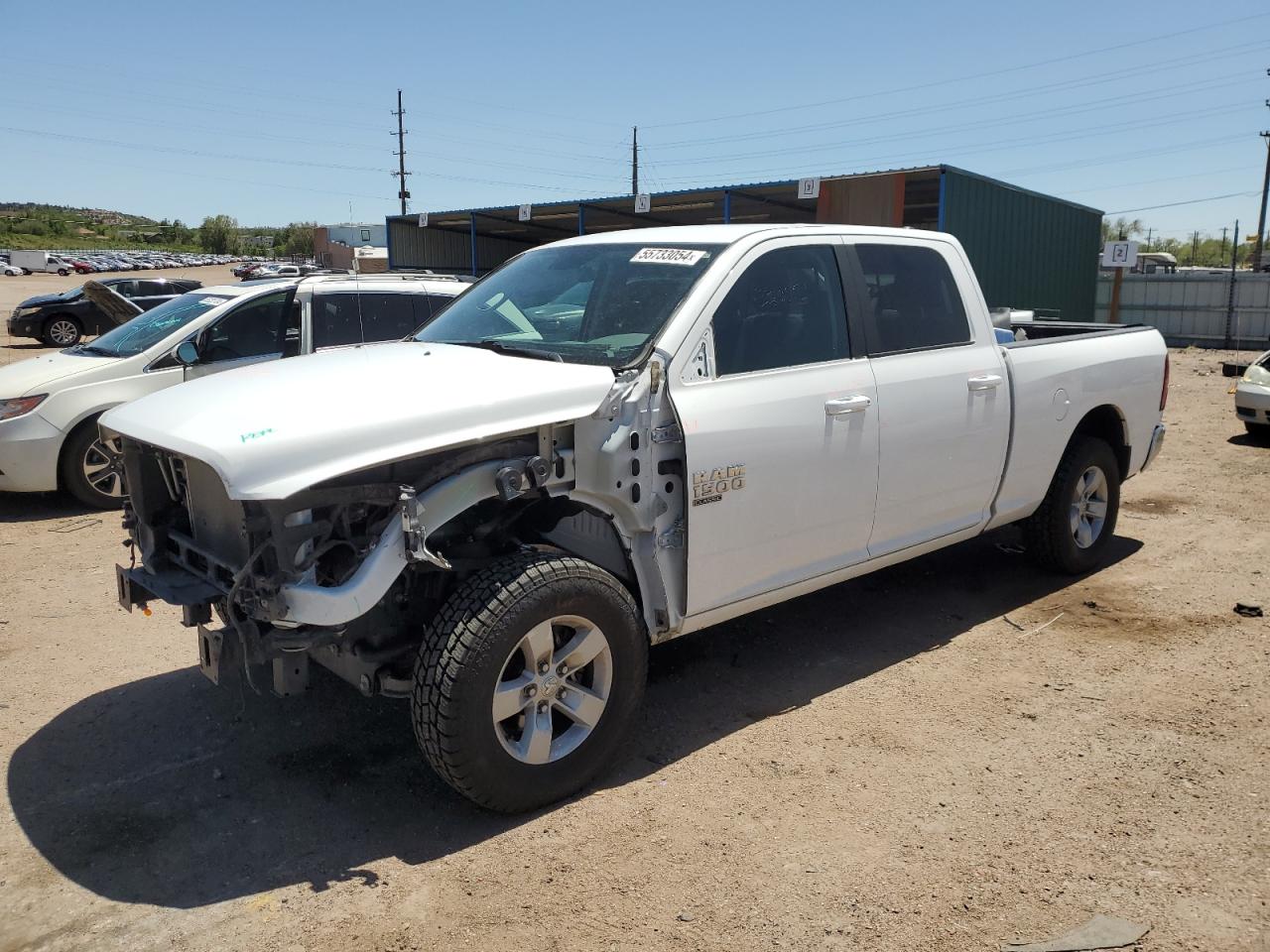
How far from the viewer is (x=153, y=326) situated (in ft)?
28.1

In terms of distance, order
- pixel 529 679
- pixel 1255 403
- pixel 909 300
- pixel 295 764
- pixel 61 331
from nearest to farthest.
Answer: pixel 529 679
pixel 295 764
pixel 909 300
pixel 1255 403
pixel 61 331

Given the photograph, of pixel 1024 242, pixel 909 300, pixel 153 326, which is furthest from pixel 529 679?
pixel 1024 242

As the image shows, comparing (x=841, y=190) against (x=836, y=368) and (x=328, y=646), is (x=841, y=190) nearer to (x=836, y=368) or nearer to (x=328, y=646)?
(x=836, y=368)

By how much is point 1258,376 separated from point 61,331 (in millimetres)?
22296

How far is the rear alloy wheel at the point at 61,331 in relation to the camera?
21.3 metres

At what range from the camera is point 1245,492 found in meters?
8.41

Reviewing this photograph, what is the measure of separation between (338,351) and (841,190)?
16.3m

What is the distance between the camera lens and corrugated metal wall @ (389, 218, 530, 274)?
29.1 m

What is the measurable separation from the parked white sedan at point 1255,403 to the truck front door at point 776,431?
861 cm

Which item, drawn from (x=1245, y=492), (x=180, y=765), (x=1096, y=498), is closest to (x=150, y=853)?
(x=180, y=765)

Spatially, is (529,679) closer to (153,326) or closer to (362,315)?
(362,315)

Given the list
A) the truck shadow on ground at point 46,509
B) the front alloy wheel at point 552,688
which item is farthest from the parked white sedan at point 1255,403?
the truck shadow on ground at point 46,509

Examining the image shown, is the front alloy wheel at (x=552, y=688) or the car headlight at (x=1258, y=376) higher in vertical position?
the car headlight at (x=1258, y=376)

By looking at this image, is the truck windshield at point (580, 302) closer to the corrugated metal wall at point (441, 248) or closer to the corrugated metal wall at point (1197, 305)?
the corrugated metal wall at point (441, 248)
